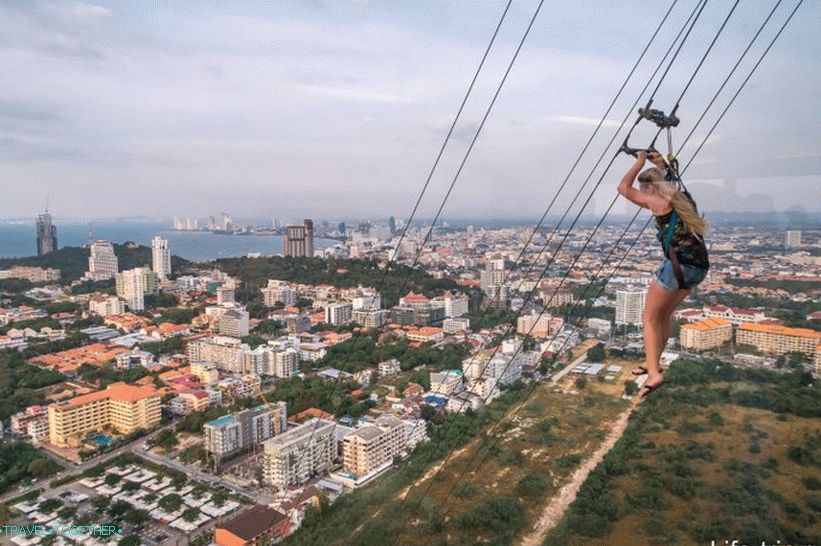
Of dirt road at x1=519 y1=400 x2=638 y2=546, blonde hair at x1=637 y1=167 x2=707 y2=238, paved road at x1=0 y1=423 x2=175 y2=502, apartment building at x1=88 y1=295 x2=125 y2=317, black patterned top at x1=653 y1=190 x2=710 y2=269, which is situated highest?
blonde hair at x1=637 y1=167 x2=707 y2=238

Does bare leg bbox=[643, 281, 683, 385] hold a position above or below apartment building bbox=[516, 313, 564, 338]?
above

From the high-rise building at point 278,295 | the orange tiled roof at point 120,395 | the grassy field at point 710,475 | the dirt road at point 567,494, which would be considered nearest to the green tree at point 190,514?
the orange tiled roof at point 120,395

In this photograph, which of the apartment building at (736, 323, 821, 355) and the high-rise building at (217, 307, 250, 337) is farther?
the high-rise building at (217, 307, 250, 337)

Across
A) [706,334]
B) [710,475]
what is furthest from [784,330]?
[710,475]

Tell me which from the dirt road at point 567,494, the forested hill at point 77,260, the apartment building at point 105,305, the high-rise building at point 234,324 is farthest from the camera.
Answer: the forested hill at point 77,260

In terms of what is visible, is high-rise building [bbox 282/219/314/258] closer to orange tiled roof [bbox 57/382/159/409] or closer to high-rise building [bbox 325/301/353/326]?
high-rise building [bbox 325/301/353/326]

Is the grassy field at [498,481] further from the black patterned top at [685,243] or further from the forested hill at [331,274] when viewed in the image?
the forested hill at [331,274]

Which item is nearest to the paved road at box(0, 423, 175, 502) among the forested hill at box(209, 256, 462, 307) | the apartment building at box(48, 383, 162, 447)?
the apartment building at box(48, 383, 162, 447)

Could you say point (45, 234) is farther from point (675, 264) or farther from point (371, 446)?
point (675, 264)
